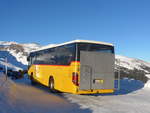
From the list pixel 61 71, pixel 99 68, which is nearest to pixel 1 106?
pixel 61 71

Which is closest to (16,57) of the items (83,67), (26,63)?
(26,63)

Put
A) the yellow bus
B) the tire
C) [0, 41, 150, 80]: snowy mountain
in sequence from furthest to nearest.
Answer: [0, 41, 150, 80]: snowy mountain < the tire < the yellow bus

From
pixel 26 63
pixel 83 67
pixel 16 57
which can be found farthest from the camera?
pixel 16 57

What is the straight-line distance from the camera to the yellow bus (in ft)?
Answer: 33.6

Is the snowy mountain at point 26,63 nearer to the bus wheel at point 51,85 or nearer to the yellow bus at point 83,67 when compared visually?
the bus wheel at point 51,85

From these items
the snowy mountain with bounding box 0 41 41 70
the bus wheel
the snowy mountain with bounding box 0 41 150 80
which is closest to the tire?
the bus wheel

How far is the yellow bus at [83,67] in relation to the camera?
1025 centimetres

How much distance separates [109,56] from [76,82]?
8.57 ft

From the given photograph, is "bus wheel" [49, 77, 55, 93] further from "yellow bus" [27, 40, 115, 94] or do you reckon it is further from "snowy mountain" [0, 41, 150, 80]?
"snowy mountain" [0, 41, 150, 80]

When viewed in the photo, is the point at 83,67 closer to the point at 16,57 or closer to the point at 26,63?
the point at 26,63

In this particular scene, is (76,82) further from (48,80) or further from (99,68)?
(48,80)

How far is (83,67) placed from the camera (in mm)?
10305

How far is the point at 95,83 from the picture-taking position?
421 inches

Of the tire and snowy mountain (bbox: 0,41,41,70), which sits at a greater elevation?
snowy mountain (bbox: 0,41,41,70)
